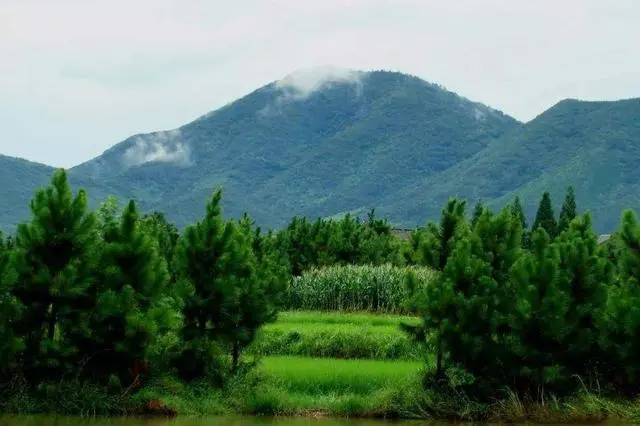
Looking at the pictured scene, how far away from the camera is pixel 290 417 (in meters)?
24.2

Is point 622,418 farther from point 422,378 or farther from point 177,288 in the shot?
point 177,288

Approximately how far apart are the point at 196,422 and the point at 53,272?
5026mm

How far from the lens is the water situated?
72.7 ft

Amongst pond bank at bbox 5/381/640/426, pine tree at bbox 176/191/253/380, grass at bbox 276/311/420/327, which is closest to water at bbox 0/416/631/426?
pond bank at bbox 5/381/640/426

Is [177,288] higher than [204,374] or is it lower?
higher

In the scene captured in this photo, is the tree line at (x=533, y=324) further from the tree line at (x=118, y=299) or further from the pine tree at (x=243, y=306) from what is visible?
the tree line at (x=118, y=299)

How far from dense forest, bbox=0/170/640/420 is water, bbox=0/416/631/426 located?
119 centimetres

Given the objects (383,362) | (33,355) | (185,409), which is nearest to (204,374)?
(185,409)

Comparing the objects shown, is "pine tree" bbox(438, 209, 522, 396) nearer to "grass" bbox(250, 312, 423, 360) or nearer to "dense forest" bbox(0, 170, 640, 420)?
"dense forest" bbox(0, 170, 640, 420)

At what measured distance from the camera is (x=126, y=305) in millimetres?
24125

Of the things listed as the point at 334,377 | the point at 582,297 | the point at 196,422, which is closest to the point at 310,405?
the point at 334,377

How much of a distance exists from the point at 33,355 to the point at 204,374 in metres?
4.10

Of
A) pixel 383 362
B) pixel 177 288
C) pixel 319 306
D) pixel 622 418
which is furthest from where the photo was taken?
pixel 319 306

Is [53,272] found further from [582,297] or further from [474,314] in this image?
[582,297]
